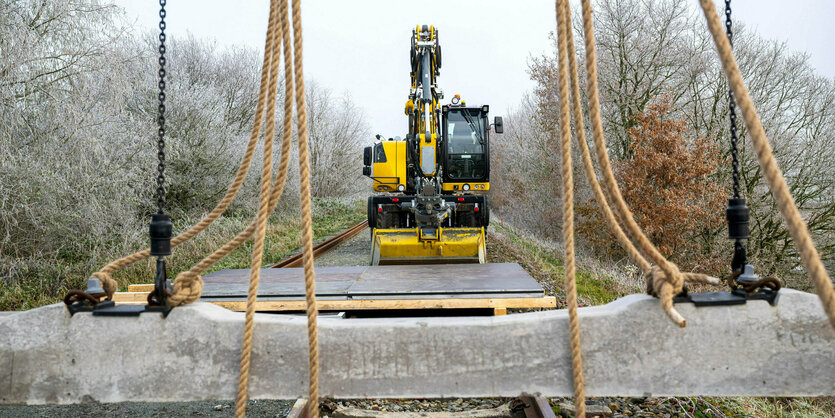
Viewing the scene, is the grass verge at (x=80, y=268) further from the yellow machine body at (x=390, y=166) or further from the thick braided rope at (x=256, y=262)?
the thick braided rope at (x=256, y=262)

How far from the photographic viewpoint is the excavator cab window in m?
10.2

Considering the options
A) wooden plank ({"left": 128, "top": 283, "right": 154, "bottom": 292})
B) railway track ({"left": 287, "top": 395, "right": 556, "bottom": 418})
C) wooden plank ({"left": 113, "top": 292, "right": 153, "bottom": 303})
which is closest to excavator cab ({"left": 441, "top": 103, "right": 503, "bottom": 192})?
wooden plank ({"left": 128, "top": 283, "right": 154, "bottom": 292})

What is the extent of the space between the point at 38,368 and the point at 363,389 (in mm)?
1340

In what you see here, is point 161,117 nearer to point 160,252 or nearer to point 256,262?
point 160,252

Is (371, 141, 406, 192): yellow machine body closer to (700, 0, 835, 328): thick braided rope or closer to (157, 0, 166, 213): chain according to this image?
(157, 0, 166, 213): chain

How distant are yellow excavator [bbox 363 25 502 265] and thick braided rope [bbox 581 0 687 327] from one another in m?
6.82

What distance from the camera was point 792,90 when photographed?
44.3 feet

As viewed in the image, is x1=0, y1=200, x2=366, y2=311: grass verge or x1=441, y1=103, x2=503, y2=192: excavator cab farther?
x1=441, y1=103, x2=503, y2=192: excavator cab

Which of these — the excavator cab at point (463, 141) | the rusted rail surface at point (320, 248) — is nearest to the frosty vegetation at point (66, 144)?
the rusted rail surface at point (320, 248)

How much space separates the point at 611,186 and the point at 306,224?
1.18 metres

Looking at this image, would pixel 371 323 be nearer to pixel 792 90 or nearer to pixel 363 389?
pixel 363 389

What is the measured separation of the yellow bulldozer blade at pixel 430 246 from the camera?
28.6 ft

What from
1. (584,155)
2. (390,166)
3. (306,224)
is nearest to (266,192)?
(306,224)

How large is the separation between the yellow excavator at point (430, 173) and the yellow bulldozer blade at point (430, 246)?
0.06 ft
